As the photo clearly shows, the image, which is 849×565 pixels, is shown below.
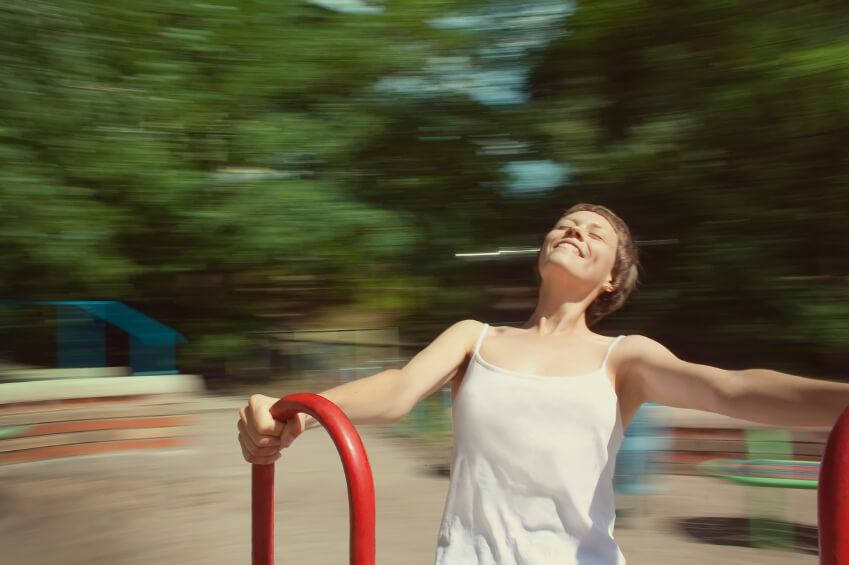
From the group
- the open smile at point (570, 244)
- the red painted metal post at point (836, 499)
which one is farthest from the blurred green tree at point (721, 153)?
the red painted metal post at point (836, 499)

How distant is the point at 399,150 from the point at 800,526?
3897 mm

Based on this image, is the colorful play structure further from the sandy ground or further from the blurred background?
the blurred background

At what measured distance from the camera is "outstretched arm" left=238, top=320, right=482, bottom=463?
156cm

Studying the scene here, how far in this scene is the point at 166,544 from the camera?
399cm

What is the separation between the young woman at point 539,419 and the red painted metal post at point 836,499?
0.26 meters

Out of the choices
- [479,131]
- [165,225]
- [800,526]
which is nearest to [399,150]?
[479,131]

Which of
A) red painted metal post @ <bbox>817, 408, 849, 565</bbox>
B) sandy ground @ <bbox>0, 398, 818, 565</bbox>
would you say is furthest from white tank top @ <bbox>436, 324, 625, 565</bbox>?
sandy ground @ <bbox>0, 398, 818, 565</bbox>

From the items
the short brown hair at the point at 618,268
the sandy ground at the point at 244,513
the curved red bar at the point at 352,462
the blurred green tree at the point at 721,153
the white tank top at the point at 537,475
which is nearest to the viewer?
the curved red bar at the point at 352,462

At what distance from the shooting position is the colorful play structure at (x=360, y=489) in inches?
43.2

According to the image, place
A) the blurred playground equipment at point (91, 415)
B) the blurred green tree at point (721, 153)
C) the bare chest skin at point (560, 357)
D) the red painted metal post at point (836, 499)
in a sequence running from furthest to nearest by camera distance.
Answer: the blurred green tree at point (721, 153)
the blurred playground equipment at point (91, 415)
the bare chest skin at point (560, 357)
the red painted metal post at point (836, 499)

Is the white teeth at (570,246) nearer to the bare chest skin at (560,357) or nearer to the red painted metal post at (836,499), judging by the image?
the bare chest skin at (560,357)

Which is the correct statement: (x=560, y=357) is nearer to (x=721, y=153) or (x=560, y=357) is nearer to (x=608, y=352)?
(x=608, y=352)

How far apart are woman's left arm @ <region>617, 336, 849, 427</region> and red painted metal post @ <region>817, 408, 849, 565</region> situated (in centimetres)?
17

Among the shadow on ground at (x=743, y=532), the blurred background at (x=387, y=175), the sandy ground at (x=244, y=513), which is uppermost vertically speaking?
the blurred background at (x=387, y=175)
